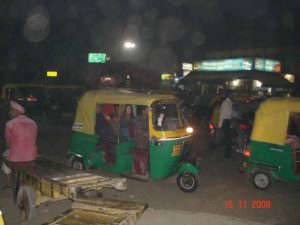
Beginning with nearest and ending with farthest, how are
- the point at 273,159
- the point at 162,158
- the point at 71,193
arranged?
the point at 71,193 → the point at 162,158 → the point at 273,159

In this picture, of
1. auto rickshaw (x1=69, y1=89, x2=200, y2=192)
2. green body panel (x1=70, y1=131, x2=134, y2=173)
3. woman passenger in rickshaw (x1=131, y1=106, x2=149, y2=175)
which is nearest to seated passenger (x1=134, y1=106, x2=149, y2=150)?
woman passenger in rickshaw (x1=131, y1=106, x2=149, y2=175)

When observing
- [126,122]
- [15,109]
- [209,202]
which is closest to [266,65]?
[126,122]

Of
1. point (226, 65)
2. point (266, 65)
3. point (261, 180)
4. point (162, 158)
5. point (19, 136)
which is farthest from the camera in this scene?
point (226, 65)

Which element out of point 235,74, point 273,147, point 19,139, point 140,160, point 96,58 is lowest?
point 140,160

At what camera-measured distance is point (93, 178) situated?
5.43 m

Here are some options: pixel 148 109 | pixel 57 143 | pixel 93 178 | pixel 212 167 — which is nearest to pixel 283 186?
pixel 212 167

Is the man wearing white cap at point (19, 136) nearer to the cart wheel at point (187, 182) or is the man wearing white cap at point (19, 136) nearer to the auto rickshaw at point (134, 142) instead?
the auto rickshaw at point (134, 142)

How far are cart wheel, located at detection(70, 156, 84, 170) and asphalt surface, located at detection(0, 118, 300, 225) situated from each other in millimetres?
477

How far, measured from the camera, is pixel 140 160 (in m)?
7.71

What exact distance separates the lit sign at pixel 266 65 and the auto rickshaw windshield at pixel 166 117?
918 inches

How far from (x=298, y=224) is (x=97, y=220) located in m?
3.59

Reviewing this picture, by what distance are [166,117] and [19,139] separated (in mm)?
3092
